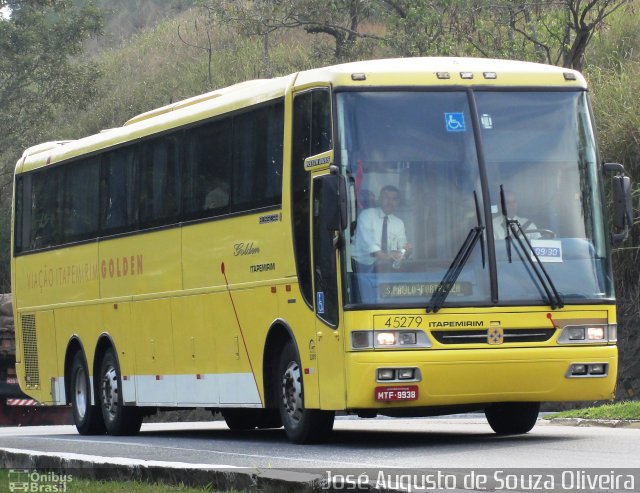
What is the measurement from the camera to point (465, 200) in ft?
44.9

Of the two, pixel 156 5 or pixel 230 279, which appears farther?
pixel 156 5

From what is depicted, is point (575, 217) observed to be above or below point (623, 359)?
above

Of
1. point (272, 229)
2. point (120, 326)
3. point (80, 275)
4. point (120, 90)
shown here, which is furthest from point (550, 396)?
point (120, 90)

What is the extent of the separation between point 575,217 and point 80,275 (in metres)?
8.35

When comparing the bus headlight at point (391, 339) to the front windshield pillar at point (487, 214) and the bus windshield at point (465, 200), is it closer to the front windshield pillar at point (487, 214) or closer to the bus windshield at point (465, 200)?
the bus windshield at point (465, 200)

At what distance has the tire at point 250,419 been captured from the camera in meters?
19.2

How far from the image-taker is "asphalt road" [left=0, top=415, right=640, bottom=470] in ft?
38.3

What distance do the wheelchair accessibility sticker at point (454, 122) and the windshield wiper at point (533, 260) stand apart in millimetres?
908

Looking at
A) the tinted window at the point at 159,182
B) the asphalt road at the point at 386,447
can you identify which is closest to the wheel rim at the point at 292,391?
the asphalt road at the point at 386,447

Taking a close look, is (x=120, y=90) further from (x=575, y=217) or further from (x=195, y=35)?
(x=575, y=217)

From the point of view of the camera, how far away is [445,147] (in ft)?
45.2

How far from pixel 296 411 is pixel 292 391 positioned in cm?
19

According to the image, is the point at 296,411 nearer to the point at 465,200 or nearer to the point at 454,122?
the point at 465,200

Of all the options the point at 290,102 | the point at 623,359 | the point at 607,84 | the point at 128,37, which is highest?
the point at 128,37
